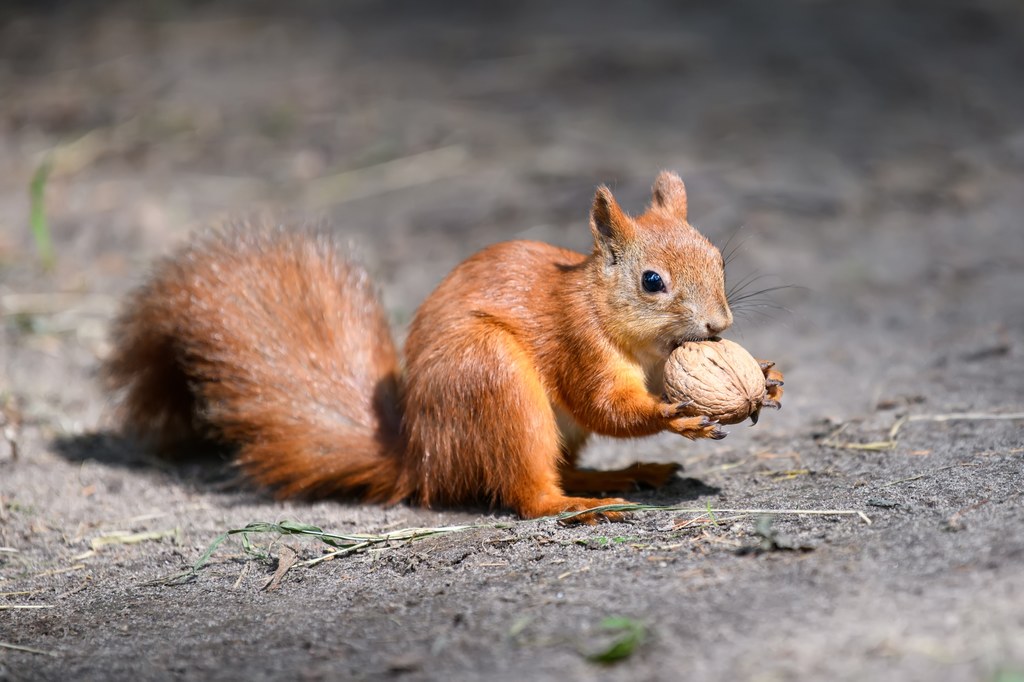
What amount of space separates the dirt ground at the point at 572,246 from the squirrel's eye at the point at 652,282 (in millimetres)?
651

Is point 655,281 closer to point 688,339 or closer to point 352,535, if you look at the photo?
point 688,339

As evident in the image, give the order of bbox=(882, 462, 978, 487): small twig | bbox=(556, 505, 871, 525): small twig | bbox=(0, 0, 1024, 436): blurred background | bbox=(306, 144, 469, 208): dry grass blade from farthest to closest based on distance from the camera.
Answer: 1. bbox=(306, 144, 469, 208): dry grass blade
2. bbox=(0, 0, 1024, 436): blurred background
3. bbox=(882, 462, 978, 487): small twig
4. bbox=(556, 505, 871, 525): small twig

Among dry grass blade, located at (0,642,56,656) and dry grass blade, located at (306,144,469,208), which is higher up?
dry grass blade, located at (306,144,469,208)

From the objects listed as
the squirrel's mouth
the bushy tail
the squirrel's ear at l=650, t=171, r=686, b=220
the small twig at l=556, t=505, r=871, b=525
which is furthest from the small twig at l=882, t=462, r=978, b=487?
the bushy tail

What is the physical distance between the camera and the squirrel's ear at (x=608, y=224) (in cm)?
308

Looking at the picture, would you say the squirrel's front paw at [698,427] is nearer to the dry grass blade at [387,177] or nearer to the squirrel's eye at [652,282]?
the squirrel's eye at [652,282]

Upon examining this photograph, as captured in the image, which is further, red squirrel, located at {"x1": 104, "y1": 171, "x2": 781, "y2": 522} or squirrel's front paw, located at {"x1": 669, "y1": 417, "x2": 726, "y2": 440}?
red squirrel, located at {"x1": 104, "y1": 171, "x2": 781, "y2": 522}

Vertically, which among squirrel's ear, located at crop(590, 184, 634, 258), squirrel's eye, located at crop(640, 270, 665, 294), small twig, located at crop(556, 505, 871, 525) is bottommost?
small twig, located at crop(556, 505, 871, 525)

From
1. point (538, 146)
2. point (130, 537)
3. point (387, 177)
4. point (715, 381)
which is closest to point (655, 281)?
point (715, 381)

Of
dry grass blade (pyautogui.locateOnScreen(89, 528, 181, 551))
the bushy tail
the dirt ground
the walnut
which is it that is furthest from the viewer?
the bushy tail

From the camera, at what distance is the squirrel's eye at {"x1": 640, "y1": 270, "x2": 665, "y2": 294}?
2.99 meters

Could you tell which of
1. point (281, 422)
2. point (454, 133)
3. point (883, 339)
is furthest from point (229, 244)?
point (454, 133)

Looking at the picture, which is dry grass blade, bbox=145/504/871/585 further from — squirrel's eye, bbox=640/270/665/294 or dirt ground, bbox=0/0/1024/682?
squirrel's eye, bbox=640/270/665/294

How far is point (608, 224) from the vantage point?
3.12m
